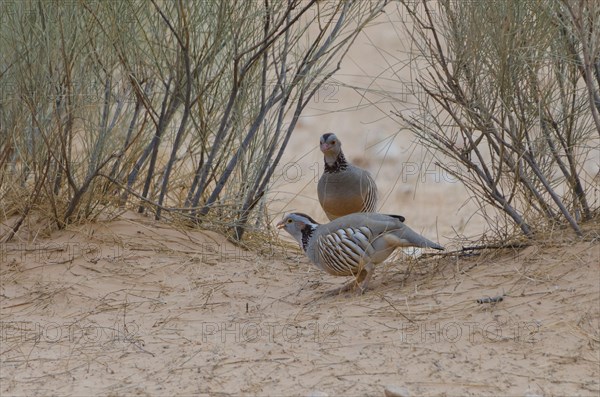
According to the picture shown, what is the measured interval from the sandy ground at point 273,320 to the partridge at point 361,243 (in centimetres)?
18

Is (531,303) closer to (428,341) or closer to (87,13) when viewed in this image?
(428,341)

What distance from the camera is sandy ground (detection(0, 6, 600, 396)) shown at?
475 centimetres

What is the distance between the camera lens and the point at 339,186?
777 centimetres

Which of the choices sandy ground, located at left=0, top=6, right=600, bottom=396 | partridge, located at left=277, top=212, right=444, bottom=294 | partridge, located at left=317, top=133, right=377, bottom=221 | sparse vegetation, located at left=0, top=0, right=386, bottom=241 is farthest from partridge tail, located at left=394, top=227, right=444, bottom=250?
partridge, located at left=317, top=133, right=377, bottom=221

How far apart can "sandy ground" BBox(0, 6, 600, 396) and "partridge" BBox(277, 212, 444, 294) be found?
0.18 metres

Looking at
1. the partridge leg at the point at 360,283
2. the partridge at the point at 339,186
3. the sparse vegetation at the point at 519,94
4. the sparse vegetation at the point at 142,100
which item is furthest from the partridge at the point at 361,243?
the partridge at the point at 339,186

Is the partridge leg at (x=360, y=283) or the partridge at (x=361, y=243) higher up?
the partridge at (x=361, y=243)

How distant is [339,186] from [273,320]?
229 cm

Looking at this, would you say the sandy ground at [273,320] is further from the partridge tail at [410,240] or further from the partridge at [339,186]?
the partridge at [339,186]

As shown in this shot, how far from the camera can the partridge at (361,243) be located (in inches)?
236

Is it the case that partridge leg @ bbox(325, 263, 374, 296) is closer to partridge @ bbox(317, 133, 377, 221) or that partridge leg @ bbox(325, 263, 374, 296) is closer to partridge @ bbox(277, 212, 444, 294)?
partridge @ bbox(277, 212, 444, 294)

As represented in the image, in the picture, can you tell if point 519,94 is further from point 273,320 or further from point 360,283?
point 273,320

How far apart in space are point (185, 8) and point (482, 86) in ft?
7.51

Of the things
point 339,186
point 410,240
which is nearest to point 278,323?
point 410,240
